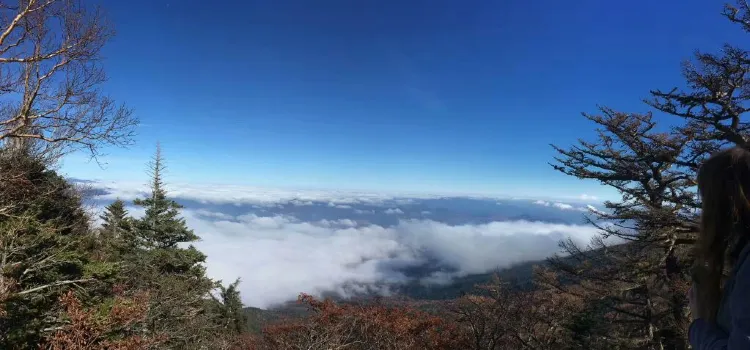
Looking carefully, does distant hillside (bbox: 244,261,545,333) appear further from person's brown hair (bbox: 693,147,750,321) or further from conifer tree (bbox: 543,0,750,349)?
person's brown hair (bbox: 693,147,750,321)

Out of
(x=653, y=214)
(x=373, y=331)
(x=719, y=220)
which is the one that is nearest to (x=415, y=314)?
(x=373, y=331)

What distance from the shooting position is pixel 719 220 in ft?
4.97

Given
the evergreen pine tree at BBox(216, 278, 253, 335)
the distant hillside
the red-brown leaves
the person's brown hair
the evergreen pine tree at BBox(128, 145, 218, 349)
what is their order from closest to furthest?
the person's brown hair → the red-brown leaves → the evergreen pine tree at BBox(128, 145, 218, 349) → the distant hillside → the evergreen pine tree at BBox(216, 278, 253, 335)

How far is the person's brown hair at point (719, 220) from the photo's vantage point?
1433mm

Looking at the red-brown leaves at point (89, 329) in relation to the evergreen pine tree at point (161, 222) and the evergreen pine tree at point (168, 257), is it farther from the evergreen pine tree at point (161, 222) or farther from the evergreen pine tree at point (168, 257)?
the evergreen pine tree at point (161, 222)

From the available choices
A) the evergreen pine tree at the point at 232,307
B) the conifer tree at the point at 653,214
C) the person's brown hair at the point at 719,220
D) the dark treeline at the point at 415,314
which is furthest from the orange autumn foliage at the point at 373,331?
the evergreen pine tree at the point at 232,307

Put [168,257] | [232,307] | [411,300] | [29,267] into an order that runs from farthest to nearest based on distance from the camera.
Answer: [411,300] → [232,307] → [168,257] → [29,267]

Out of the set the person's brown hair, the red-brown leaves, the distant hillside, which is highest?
the person's brown hair

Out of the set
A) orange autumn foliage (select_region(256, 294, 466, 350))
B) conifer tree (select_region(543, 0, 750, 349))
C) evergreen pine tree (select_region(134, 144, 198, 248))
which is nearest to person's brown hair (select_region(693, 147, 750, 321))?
conifer tree (select_region(543, 0, 750, 349))

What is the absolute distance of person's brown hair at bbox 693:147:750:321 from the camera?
1.43m

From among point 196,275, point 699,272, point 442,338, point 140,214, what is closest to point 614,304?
point 442,338

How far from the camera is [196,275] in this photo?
2392 cm

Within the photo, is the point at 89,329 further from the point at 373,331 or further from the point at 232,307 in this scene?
the point at 232,307

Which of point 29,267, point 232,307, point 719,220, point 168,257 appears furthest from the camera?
point 232,307
